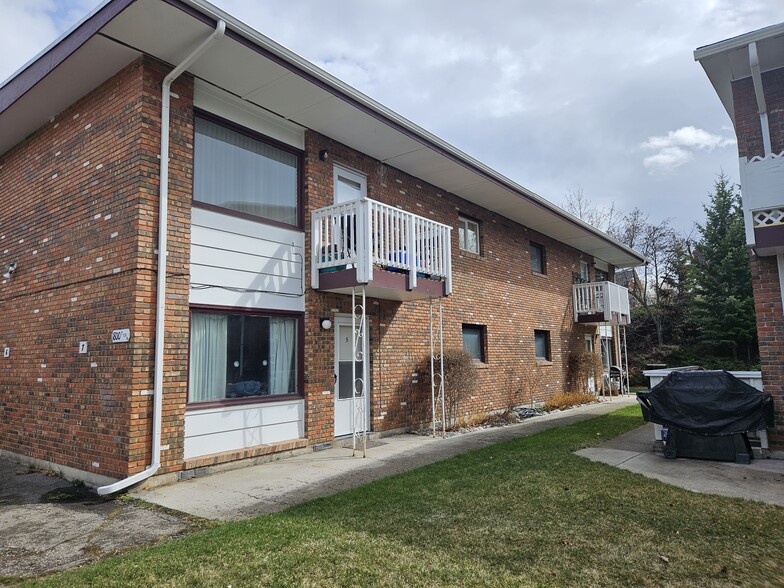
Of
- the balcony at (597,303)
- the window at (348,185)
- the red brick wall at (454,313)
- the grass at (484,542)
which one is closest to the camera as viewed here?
the grass at (484,542)

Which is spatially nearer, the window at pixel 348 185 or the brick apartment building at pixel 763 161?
the brick apartment building at pixel 763 161

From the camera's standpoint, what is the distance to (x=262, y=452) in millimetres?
7750

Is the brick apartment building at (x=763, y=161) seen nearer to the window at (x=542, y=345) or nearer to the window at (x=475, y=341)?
the window at (x=475, y=341)

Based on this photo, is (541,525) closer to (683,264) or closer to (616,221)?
(683,264)

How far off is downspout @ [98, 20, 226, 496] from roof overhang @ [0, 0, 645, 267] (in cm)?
17

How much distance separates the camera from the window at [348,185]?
9805mm

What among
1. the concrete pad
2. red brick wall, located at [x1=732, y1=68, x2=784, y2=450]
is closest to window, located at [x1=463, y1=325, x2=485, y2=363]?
red brick wall, located at [x1=732, y1=68, x2=784, y2=450]

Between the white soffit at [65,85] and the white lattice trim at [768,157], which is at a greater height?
the white soffit at [65,85]

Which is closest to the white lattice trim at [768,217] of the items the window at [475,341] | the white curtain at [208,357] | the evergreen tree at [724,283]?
the window at [475,341]

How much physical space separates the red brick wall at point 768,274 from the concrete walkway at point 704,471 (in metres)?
1.05

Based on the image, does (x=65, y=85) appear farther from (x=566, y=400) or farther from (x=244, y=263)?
(x=566, y=400)

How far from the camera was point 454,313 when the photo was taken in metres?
12.2

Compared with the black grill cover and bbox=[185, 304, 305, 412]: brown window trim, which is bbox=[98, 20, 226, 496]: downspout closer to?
bbox=[185, 304, 305, 412]: brown window trim

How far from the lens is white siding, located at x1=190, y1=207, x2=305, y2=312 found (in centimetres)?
742
